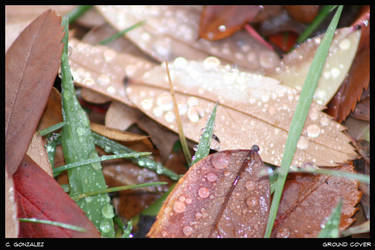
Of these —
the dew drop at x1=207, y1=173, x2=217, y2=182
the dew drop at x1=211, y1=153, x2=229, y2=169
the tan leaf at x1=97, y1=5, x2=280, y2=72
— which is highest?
the tan leaf at x1=97, y1=5, x2=280, y2=72

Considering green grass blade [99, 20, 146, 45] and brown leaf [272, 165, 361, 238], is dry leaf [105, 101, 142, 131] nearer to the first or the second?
green grass blade [99, 20, 146, 45]

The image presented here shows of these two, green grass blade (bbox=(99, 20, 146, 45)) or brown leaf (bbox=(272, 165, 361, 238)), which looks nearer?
brown leaf (bbox=(272, 165, 361, 238))

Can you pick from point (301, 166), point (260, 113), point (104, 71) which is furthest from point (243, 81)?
point (104, 71)

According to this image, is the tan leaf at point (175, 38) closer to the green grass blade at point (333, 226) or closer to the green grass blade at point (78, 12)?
the green grass blade at point (78, 12)

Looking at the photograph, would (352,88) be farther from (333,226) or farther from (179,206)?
(179,206)

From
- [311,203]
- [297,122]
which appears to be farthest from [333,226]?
[297,122]

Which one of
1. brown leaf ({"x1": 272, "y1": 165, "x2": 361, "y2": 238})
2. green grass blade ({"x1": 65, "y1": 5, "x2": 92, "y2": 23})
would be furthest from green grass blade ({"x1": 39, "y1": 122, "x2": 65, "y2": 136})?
brown leaf ({"x1": 272, "y1": 165, "x2": 361, "y2": 238})
